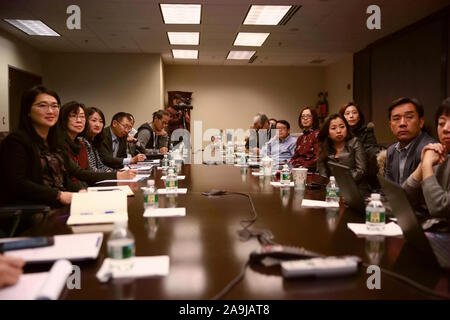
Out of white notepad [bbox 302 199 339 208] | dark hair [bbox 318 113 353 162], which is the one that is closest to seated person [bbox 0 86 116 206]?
white notepad [bbox 302 199 339 208]

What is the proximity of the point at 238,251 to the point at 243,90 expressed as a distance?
10.1 m

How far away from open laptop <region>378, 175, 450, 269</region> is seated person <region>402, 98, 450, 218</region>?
12.4 inches

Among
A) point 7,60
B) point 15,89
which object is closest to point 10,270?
point 7,60

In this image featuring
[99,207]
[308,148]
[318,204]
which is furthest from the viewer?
[308,148]

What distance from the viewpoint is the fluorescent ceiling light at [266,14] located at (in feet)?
18.1

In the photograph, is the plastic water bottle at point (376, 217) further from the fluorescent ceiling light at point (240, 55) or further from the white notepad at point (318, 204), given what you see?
the fluorescent ceiling light at point (240, 55)

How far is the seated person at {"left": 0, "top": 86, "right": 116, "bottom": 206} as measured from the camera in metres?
2.03

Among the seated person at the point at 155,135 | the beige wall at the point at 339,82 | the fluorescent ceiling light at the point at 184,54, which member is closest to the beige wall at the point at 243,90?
the beige wall at the point at 339,82

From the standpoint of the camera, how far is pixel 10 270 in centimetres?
89

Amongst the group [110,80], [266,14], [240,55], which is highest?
[240,55]

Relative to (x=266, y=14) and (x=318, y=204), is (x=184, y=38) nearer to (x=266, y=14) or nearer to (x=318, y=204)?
(x=266, y=14)

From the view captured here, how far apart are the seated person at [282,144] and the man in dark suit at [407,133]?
8.97ft
